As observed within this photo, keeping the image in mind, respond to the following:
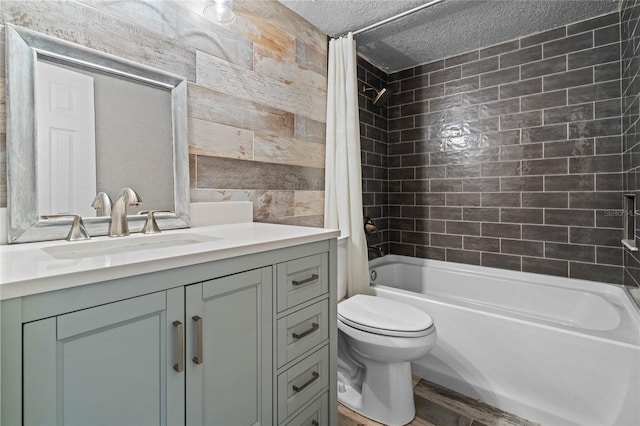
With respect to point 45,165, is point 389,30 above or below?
above

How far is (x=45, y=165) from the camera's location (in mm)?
1085

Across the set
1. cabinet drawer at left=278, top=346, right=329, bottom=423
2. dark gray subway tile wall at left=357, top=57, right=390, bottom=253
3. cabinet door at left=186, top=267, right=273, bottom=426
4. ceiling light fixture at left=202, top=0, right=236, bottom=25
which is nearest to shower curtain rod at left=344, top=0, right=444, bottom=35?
dark gray subway tile wall at left=357, top=57, right=390, bottom=253

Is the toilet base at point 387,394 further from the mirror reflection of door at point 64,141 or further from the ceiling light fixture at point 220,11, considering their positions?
the ceiling light fixture at point 220,11

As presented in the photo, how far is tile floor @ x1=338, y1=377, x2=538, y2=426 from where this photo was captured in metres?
1.58

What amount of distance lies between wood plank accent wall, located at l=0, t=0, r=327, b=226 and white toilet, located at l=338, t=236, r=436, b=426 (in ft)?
2.51

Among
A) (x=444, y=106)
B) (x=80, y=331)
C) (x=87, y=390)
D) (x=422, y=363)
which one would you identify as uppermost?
(x=444, y=106)

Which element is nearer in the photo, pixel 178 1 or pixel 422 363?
pixel 178 1

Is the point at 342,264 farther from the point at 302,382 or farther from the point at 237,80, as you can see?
the point at 237,80

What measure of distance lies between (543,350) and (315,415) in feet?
3.87

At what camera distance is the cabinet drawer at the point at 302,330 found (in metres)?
1.10

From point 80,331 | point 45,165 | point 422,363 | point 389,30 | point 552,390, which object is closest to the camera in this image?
point 80,331

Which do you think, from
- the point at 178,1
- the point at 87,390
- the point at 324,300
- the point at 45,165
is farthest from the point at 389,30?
the point at 87,390

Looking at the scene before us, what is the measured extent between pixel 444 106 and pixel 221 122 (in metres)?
1.93

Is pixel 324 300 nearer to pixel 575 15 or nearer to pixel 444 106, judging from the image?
A: pixel 444 106
